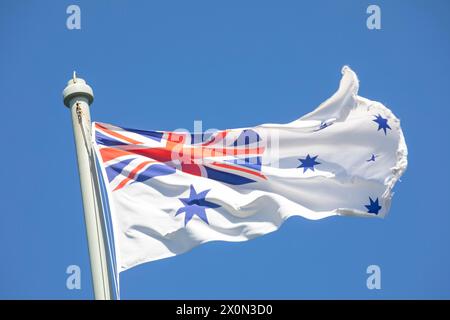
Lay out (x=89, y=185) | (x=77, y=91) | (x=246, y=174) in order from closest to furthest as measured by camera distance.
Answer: (x=89, y=185) → (x=77, y=91) → (x=246, y=174)

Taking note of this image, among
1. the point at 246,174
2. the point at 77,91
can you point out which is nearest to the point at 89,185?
the point at 77,91

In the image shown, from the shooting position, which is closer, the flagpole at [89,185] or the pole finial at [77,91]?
the flagpole at [89,185]

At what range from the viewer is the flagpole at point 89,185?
17422 mm

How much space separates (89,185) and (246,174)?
3.93m

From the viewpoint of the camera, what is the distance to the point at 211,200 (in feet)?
68.5

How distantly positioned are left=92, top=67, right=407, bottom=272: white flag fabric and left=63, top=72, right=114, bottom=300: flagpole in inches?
17.6

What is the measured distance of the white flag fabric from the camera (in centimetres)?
2011

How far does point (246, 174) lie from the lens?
21.5 m

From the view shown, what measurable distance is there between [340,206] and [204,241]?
2531mm

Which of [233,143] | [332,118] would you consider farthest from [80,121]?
[332,118]

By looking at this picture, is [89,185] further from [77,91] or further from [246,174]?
[246,174]

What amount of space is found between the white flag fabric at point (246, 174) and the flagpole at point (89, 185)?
0.45 m
